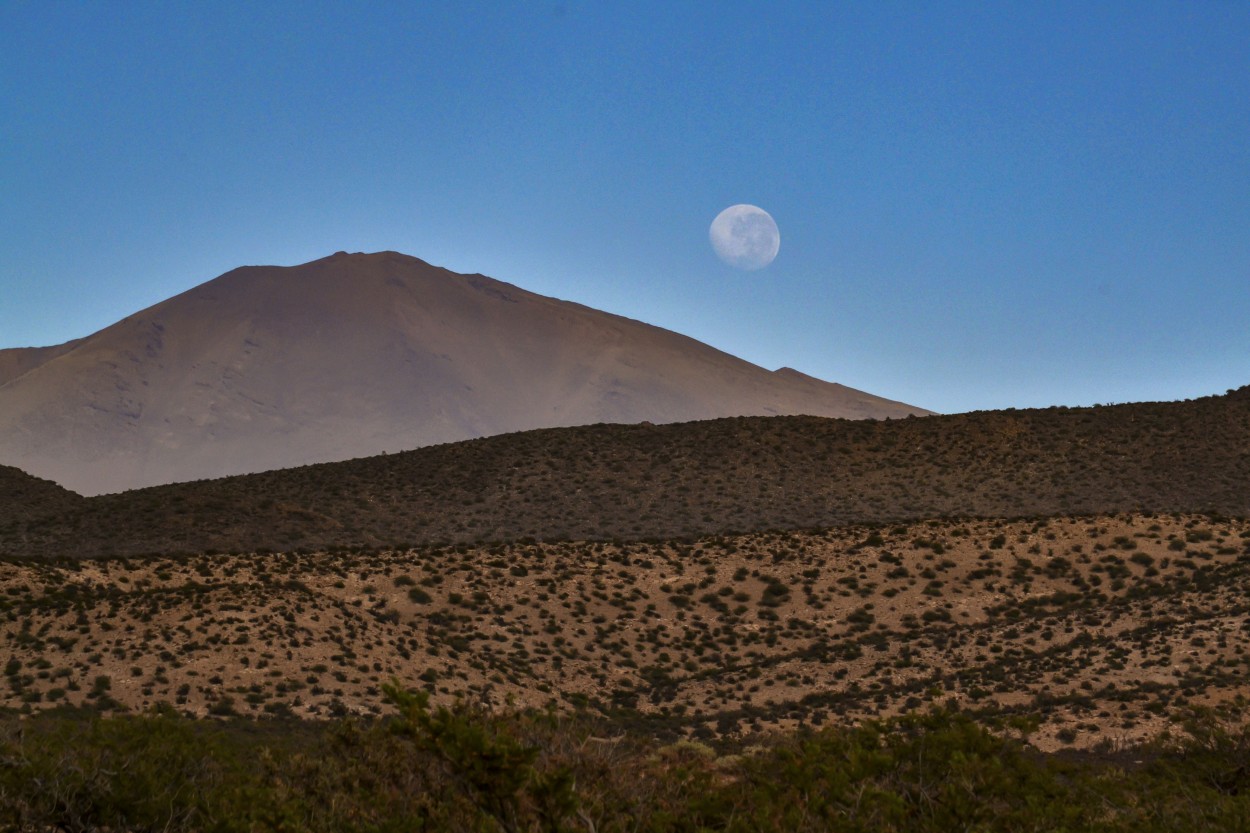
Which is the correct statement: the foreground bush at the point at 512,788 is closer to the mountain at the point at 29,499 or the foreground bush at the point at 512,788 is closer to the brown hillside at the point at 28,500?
the brown hillside at the point at 28,500

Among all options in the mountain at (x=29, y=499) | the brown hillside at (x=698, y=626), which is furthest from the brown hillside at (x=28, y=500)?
the brown hillside at (x=698, y=626)

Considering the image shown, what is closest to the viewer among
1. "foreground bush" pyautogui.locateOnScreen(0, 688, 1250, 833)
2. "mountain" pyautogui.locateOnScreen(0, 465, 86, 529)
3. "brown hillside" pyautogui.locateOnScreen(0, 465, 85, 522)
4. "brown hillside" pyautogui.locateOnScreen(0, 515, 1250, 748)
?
"foreground bush" pyautogui.locateOnScreen(0, 688, 1250, 833)

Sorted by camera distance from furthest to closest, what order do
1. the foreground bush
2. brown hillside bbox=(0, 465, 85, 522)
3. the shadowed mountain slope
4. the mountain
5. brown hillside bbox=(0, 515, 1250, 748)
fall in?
the mountain < brown hillside bbox=(0, 465, 85, 522) < the shadowed mountain slope < brown hillside bbox=(0, 515, 1250, 748) < the foreground bush

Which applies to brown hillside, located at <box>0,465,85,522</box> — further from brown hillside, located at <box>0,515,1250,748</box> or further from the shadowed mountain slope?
brown hillside, located at <box>0,515,1250,748</box>

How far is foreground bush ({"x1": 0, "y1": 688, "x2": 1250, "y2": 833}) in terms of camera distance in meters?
10.7

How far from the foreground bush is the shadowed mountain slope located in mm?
37522

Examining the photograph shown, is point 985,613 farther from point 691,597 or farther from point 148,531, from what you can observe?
point 148,531

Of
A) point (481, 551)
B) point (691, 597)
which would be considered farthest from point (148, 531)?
→ point (691, 597)

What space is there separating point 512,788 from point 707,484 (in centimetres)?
5238

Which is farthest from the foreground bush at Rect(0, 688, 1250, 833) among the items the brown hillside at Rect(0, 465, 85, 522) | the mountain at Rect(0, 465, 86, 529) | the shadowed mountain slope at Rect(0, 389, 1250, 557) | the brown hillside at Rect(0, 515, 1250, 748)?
the mountain at Rect(0, 465, 86, 529)

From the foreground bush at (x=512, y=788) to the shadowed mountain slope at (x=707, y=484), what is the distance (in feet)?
123

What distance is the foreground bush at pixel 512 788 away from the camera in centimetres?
1074

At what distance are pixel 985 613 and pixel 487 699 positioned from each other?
68.3 feet

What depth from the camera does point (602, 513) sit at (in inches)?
2291
